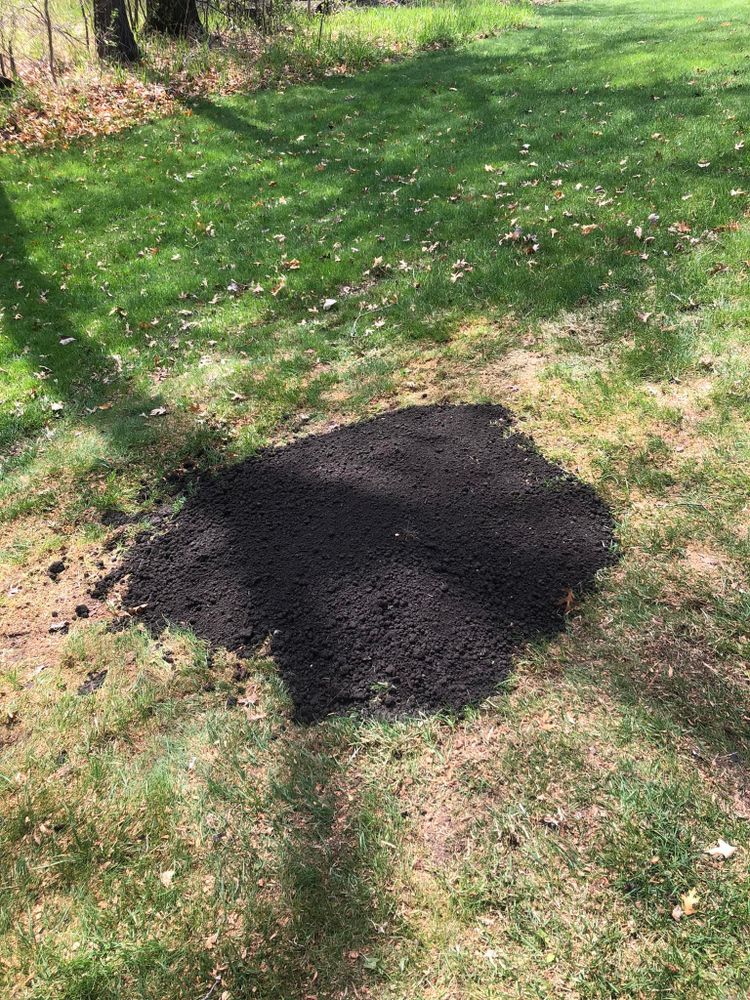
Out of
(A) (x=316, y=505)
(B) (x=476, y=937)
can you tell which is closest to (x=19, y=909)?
(B) (x=476, y=937)

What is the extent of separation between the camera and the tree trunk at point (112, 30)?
498 inches

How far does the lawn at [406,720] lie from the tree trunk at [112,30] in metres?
6.62

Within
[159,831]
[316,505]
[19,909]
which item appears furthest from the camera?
[316,505]

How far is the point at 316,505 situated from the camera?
385cm

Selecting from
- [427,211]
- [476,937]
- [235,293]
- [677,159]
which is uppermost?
[677,159]

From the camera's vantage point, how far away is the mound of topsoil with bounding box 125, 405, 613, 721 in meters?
3.02

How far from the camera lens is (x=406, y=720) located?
2.85 m

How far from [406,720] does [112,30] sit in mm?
15699

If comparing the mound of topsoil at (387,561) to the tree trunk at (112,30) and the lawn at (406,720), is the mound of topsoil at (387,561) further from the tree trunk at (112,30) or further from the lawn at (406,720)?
the tree trunk at (112,30)

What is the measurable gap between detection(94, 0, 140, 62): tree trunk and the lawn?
261 inches

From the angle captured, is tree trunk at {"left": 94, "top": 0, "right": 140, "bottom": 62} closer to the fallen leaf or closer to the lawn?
the lawn

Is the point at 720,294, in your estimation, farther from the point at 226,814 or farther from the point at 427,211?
the point at 226,814

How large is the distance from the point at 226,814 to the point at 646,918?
1.70m

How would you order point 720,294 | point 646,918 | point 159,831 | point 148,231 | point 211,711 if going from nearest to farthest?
point 646,918 → point 159,831 → point 211,711 → point 720,294 → point 148,231
